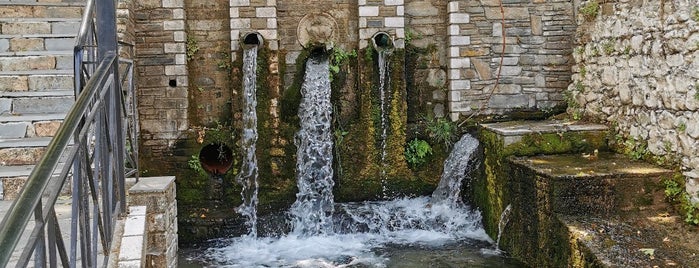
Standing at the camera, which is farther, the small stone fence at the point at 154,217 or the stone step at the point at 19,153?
the stone step at the point at 19,153

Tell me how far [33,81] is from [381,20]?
4.07 meters

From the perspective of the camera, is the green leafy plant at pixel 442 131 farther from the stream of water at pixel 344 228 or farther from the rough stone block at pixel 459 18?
the rough stone block at pixel 459 18

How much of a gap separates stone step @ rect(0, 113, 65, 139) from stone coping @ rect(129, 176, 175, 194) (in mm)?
751

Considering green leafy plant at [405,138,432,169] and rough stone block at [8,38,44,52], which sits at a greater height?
rough stone block at [8,38,44,52]

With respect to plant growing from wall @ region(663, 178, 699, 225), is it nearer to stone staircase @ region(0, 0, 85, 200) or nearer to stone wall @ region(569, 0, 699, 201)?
stone wall @ region(569, 0, 699, 201)

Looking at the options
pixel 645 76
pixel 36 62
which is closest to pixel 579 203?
pixel 645 76

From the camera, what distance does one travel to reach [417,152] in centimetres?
742

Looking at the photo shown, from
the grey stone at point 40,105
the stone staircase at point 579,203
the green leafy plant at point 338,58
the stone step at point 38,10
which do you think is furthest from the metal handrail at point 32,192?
the green leafy plant at point 338,58

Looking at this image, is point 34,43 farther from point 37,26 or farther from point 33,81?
point 33,81

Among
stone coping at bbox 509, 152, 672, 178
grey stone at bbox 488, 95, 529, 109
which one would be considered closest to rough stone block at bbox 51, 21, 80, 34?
stone coping at bbox 509, 152, 672, 178

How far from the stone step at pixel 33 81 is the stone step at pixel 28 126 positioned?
1.47 ft

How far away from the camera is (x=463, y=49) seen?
7.45 metres

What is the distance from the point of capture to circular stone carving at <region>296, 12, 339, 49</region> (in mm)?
7441

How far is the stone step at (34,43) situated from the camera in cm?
512
